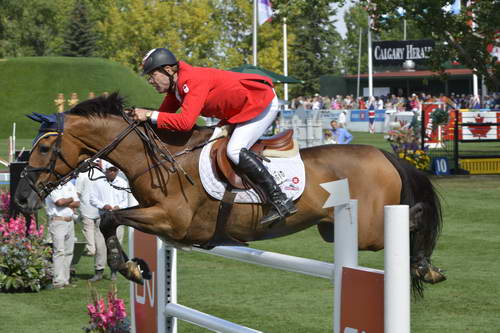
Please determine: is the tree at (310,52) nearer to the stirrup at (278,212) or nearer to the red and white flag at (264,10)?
the red and white flag at (264,10)

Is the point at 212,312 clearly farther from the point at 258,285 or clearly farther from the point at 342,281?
the point at 342,281

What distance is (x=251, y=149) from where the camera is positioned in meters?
6.20

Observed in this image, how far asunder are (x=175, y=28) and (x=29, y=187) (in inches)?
1965

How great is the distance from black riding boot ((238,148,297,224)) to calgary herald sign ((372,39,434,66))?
47.7m

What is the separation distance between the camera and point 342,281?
3.67 m

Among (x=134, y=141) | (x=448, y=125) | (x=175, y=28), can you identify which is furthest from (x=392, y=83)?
(x=134, y=141)

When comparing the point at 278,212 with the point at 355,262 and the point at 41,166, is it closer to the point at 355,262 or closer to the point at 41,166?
the point at 41,166

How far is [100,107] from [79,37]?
5961 centimetres

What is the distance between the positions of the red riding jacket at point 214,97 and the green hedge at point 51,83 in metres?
33.9

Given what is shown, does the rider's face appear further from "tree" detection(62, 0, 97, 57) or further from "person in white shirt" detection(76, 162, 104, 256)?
"tree" detection(62, 0, 97, 57)

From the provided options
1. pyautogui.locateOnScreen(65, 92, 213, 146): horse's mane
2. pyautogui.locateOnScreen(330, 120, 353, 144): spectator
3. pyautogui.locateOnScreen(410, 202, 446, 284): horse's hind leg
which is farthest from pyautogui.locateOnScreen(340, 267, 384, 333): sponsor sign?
pyautogui.locateOnScreen(330, 120, 353, 144): spectator

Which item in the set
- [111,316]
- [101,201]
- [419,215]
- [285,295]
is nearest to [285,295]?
[285,295]

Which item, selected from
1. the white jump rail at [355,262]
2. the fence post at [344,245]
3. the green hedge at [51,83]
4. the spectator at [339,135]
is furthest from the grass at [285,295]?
the green hedge at [51,83]

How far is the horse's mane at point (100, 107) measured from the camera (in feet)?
20.3
